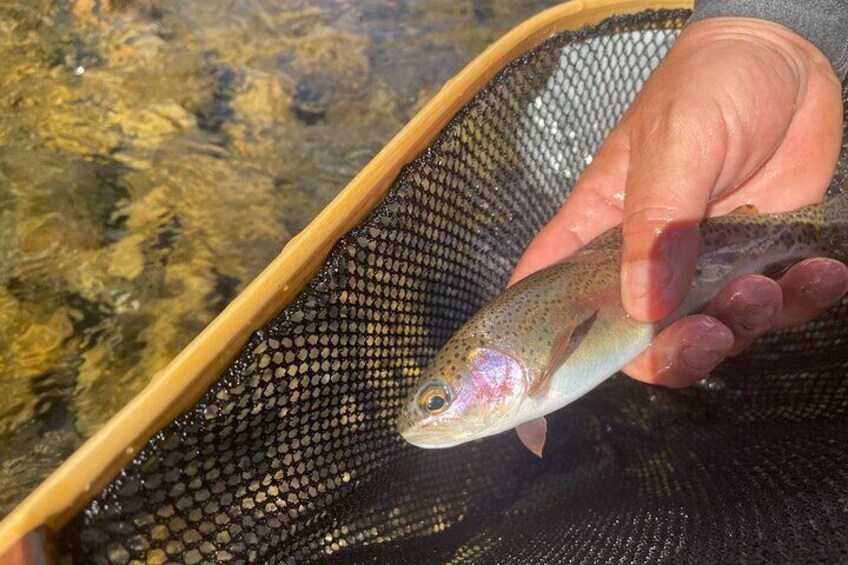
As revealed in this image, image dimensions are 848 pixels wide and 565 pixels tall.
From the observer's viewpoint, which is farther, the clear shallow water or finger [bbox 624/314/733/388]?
the clear shallow water

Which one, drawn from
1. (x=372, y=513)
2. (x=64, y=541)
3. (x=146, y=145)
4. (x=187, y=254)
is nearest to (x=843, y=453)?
(x=372, y=513)

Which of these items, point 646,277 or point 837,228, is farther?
point 837,228

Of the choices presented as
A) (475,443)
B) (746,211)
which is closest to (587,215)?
(746,211)

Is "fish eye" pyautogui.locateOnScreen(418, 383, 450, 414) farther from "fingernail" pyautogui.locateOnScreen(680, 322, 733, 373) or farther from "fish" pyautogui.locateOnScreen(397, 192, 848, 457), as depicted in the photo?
"fingernail" pyautogui.locateOnScreen(680, 322, 733, 373)

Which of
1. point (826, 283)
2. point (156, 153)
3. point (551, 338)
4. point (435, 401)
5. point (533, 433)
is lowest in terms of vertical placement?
point (156, 153)

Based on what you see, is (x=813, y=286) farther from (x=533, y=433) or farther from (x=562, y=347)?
(x=533, y=433)

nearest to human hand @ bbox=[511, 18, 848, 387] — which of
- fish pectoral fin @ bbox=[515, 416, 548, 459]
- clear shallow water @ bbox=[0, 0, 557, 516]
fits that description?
fish pectoral fin @ bbox=[515, 416, 548, 459]

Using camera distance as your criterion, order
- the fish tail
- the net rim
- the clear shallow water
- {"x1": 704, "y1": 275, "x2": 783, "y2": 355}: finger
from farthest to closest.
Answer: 1. the clear shallow water
2. the fish tail
3. {"x1": 704, "y1": 275, "x2": 783, "y2": 355}: finger
4. the net rim
